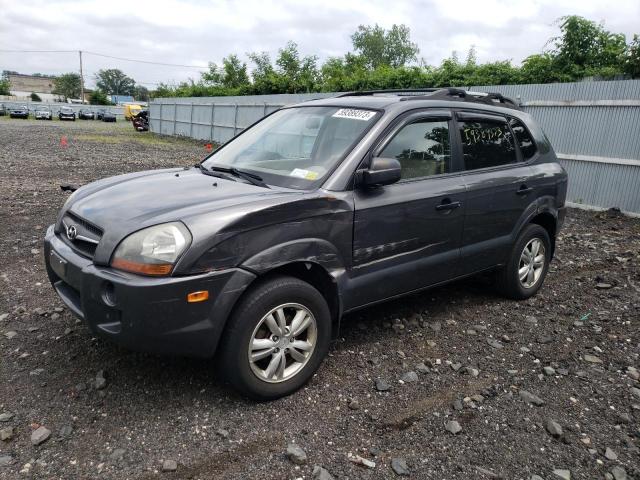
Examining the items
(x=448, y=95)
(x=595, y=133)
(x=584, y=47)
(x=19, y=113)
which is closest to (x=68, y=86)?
(x=19, y=113)

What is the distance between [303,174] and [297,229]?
0.52 metres

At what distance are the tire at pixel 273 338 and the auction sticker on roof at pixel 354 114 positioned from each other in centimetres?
133

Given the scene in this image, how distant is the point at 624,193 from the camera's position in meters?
9.02

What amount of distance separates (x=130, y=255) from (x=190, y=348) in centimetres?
58

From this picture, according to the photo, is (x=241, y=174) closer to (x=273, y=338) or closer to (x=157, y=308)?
(x=273, y=338)

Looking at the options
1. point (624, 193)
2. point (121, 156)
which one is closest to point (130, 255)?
point (624, 193)

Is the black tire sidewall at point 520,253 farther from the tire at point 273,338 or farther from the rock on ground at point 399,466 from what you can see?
the rock on ground at point 399,466

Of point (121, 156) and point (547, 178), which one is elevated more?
point (547, 178)

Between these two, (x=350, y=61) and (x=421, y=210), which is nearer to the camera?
(x=421, y=210)

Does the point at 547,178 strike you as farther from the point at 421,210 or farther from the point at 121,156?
the point at 121,156

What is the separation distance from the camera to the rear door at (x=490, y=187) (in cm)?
415

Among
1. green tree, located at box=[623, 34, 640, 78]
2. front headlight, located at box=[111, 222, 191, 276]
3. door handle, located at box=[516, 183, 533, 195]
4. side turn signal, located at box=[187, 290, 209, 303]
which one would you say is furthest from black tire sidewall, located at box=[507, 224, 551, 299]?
green tree, located at box=[623, 34, 640, 78]

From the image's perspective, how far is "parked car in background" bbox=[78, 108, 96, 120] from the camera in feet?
166

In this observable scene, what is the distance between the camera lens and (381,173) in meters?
3.28
